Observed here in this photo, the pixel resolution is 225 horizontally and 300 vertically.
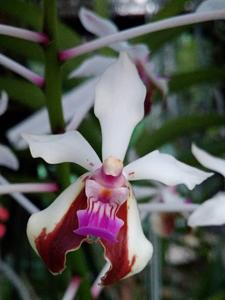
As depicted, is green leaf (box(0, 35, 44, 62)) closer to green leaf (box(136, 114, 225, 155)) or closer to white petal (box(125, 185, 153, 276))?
green leaf (box(136, 114, 225, 155))

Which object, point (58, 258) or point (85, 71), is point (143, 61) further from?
point (58, 258)

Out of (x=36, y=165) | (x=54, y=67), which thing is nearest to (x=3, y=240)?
(x=36, y=165)

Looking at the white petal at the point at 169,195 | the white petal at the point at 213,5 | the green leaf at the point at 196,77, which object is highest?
the white petal at the point at 213,5

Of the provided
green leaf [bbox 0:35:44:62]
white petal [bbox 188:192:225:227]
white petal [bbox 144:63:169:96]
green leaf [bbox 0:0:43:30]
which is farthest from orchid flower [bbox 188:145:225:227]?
green leaf [bbox 0:35:44:62]

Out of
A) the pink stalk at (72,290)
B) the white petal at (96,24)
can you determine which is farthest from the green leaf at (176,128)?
the pink stalk at (72,290)

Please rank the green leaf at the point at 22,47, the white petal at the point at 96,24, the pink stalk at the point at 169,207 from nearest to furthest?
the pink stalk at the point at 169,207, the white petal at the point at 96,24, the green leaf at the point at 22,47

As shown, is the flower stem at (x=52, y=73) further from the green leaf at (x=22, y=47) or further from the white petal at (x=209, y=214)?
the green leaf at (x=22, y=47)

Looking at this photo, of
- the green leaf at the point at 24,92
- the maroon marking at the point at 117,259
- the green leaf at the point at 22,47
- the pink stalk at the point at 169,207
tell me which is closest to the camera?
the maroon marking at the point at 117,259
